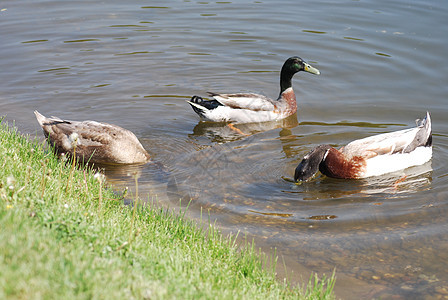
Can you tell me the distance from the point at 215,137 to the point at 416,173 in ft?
11.2

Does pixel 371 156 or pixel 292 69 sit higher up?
pixel 292 69

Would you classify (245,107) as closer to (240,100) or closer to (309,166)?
(240,100)

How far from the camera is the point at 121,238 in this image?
13.2 feet

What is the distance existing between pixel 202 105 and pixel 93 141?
276 centimetres

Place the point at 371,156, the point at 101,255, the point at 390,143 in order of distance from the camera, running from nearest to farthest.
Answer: the point at 101,255 → the point at 371,156 → the point at 390,143

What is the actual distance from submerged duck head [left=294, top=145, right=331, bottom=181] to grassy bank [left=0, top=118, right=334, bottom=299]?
8.27ft

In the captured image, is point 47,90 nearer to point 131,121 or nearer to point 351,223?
point 131,121

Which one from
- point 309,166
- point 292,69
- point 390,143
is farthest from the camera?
point 292,69

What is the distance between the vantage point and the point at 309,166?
756 cm

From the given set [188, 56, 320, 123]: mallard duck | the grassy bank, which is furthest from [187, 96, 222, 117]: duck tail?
the grassy bank

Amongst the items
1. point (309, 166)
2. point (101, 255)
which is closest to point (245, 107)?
point (309, 166)

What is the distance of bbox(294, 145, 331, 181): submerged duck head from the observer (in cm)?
751

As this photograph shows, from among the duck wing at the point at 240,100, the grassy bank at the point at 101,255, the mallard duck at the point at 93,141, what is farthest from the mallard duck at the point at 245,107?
the grassy bank at the point at 101,255

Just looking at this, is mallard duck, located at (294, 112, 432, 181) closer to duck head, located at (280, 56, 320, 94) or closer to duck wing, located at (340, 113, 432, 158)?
duck wing, located at (340, 113, 432, 158)
